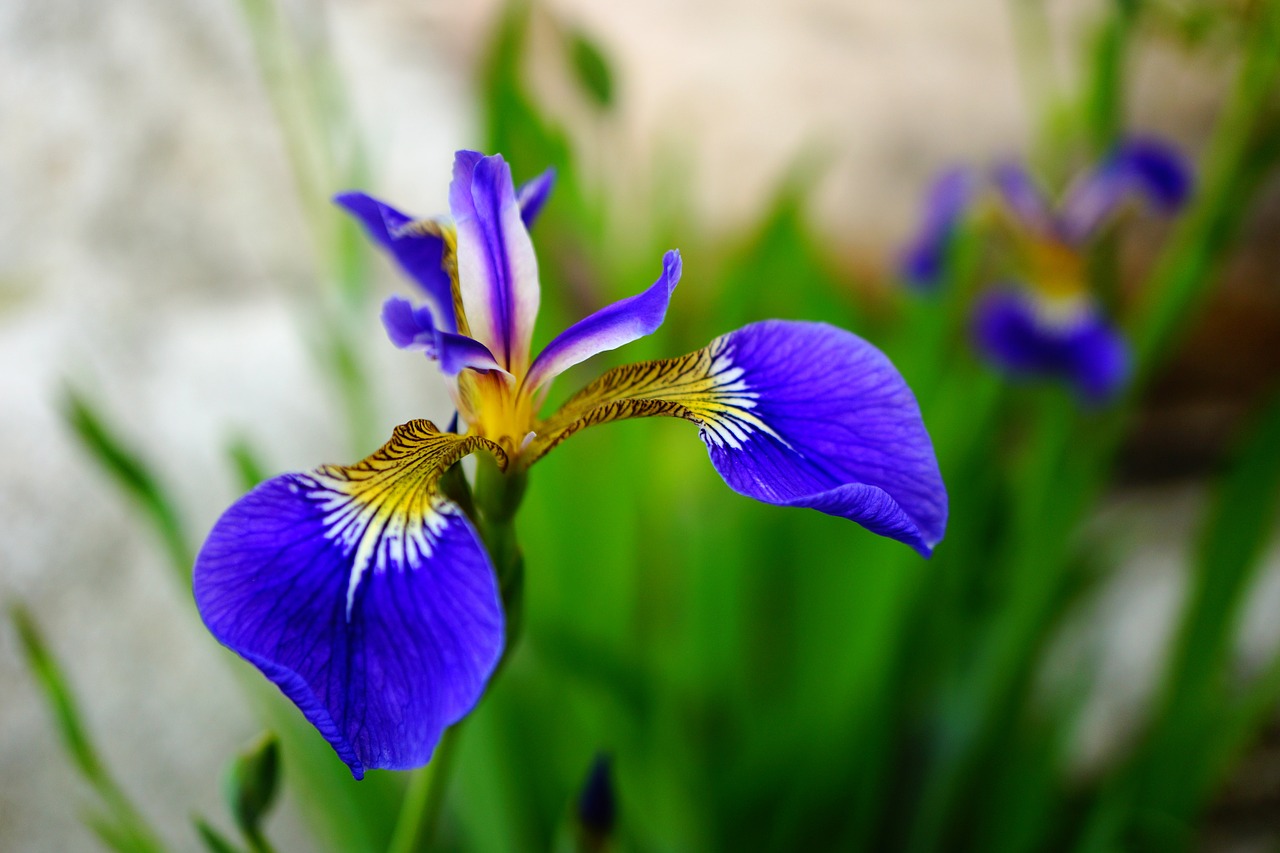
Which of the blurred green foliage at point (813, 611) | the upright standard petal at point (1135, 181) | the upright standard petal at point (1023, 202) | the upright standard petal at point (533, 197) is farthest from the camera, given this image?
the upright standard petal at point (1023, 202)

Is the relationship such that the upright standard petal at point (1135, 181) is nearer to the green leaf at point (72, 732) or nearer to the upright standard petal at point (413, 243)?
the upright standard petal at point (413, 243)

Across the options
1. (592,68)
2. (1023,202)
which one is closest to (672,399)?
(592,68)

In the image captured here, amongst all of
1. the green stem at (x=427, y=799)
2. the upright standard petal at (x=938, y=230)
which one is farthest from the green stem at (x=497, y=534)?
the upright standard petal at (x=938, y=230)

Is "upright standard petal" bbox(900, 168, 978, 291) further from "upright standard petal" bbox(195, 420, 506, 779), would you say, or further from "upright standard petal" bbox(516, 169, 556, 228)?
"upright standard petal" bbox(195, 420, 506, 779)

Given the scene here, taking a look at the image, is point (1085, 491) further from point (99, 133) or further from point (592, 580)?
point (99, 133)

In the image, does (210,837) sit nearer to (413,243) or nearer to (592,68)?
(413,243)

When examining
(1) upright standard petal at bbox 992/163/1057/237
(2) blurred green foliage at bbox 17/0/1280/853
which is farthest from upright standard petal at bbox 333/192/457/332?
(1) upright standard petal at bbox 992/163/1057/237
